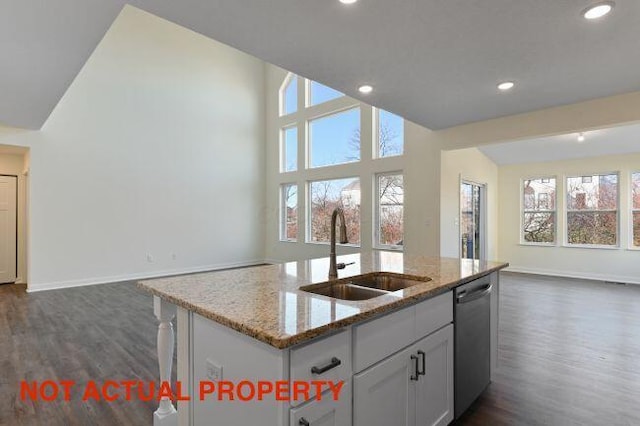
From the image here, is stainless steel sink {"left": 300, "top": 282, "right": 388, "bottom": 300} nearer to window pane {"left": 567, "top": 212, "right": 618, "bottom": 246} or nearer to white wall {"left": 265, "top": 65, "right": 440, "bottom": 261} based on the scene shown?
white wall {"left": 265, "top": 65, "right": 440, "bottom": 261}

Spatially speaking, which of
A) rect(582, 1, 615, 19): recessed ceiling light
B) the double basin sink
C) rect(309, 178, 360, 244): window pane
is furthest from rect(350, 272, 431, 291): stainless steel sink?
rect(309, 178, 360, 244): window pane

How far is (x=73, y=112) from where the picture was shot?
19.5 ft

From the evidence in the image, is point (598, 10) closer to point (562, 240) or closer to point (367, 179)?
point (367, 179)

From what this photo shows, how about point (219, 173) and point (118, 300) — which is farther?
point (219, 173)

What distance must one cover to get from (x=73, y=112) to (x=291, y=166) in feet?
14.4

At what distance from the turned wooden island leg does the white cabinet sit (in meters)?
1.04

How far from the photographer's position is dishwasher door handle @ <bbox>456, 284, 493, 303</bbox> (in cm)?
198

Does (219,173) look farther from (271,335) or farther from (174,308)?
(271,335)

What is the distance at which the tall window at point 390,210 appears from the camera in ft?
21.3

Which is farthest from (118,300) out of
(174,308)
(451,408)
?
(451,408)

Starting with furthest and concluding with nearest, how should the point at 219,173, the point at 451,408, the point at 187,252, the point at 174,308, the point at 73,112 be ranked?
the point at 219,173 → the point at 187,252 → the point at 73,112 → the point at 451,408 → the point at 174,308

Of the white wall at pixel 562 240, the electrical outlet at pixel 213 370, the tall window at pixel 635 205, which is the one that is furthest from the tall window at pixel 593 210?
the electrical outlet at pixel 213 370

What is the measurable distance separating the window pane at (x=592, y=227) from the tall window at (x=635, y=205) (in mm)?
253

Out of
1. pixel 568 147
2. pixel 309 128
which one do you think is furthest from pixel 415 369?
pixel 309 128
